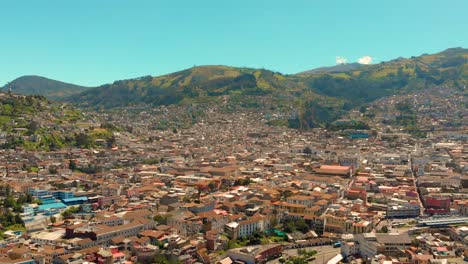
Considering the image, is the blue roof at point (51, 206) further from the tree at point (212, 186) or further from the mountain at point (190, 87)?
the mountain at point (190, 87)

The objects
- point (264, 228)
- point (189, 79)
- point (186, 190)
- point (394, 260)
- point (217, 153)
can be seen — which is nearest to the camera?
point (394, 260)

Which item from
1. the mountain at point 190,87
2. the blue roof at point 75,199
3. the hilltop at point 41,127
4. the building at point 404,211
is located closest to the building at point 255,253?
the building at point 404,211

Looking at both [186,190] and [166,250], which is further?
[186,190]

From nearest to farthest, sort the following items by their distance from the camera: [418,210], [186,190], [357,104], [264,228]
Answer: [264,228] → [418,210] → [186,190] → [357,104]

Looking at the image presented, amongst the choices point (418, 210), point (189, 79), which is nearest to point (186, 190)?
point (418, 210)

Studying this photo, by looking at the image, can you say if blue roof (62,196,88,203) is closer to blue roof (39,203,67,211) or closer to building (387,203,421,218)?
blue roof (39,203,67,211)

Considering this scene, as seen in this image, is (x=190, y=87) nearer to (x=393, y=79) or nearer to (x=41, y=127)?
(x=393, y=79)

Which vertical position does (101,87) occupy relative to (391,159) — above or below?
above

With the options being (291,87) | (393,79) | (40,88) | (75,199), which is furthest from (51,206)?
(40,88)

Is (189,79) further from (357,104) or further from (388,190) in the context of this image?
(388,190)

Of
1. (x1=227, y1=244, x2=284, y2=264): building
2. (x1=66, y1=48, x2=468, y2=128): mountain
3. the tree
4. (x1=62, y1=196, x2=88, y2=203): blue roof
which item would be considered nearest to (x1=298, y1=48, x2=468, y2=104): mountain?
(x1=66, y1=48, x2=468, y2=128): mountain
